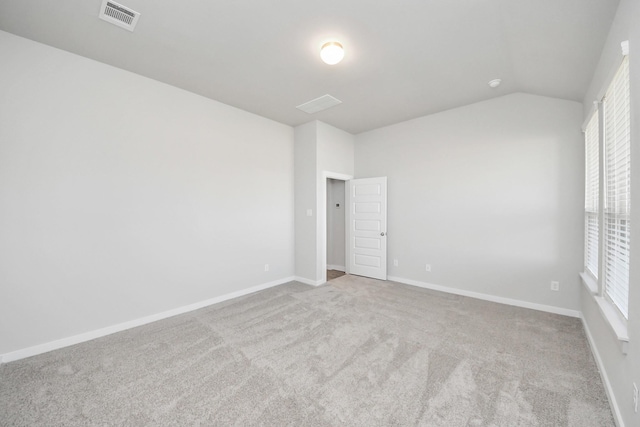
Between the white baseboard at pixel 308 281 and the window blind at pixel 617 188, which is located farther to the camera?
the white baseboard at pixel 308 281

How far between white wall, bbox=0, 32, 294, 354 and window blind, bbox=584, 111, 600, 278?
4277 millimetres

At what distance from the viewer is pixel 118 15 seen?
83.3 inches

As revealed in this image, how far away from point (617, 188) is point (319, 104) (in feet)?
10.8

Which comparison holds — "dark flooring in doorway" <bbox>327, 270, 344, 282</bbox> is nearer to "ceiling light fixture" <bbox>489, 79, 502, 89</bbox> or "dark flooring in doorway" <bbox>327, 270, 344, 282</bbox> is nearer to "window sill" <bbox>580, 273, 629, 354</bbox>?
"window sill" <bbox>580, 273, 629, 354</bbox>

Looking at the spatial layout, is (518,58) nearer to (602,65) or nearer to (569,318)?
(602,65)

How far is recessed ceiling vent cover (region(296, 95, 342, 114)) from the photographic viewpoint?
3660 millimetres

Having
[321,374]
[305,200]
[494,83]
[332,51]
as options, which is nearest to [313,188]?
[305,200]

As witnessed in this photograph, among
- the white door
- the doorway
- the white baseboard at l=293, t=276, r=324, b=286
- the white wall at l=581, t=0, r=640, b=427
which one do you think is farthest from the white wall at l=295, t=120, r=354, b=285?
Answer: the white wall at l=581, t=0, r=640, b=427

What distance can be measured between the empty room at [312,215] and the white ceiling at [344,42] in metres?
0.02

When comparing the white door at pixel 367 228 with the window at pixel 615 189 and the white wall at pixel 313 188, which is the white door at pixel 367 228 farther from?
the window at pixel 615 189

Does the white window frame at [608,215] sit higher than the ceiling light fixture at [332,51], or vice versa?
the ceiling light fixture at [332,51]

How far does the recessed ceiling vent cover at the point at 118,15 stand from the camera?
2.02 m

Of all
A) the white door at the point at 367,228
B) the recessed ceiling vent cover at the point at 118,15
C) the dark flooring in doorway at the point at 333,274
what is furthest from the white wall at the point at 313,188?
the recessed ceiling vent cover at the point at 118,15

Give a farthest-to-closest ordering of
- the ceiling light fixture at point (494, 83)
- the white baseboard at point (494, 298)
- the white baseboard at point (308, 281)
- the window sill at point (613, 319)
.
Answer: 1. the white baseboard at point (308, 281)
2. the white baseboard at point (494, 298)
3. the ceiling light fixture at point (494, 83)
4. the window sill at point (613, 319)
